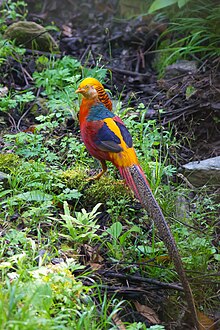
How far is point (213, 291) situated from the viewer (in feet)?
13.4

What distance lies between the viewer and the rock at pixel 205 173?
16.4ft

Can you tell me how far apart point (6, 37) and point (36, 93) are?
1017 millimetres

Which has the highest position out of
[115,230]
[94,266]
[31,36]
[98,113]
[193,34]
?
[98,113]

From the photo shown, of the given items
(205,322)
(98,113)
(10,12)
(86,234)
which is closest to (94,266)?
(86,234)

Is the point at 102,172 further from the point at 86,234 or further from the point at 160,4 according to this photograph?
the point at 160,4

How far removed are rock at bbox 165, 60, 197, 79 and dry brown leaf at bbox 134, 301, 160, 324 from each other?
3.16 meters

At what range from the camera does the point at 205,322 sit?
3.91 metres

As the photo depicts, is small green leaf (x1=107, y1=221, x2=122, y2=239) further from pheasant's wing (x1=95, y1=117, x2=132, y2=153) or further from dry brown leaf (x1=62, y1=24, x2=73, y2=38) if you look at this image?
dry brown leaf (x1=62, y1=24, x2=73, y2=38)

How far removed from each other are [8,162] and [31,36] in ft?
7.81

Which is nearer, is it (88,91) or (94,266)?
(94,266)

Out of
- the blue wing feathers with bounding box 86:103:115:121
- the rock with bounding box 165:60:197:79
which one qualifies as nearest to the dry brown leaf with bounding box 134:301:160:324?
the blue wing feathers with bounding box 86:103:115:121

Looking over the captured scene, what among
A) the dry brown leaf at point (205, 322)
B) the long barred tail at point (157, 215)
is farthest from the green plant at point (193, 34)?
the dry brown leaf at point (205, 322)

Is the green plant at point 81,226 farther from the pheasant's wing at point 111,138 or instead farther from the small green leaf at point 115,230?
the pheasant's wing at point 111,138

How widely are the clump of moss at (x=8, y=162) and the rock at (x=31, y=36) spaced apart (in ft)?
7.04
